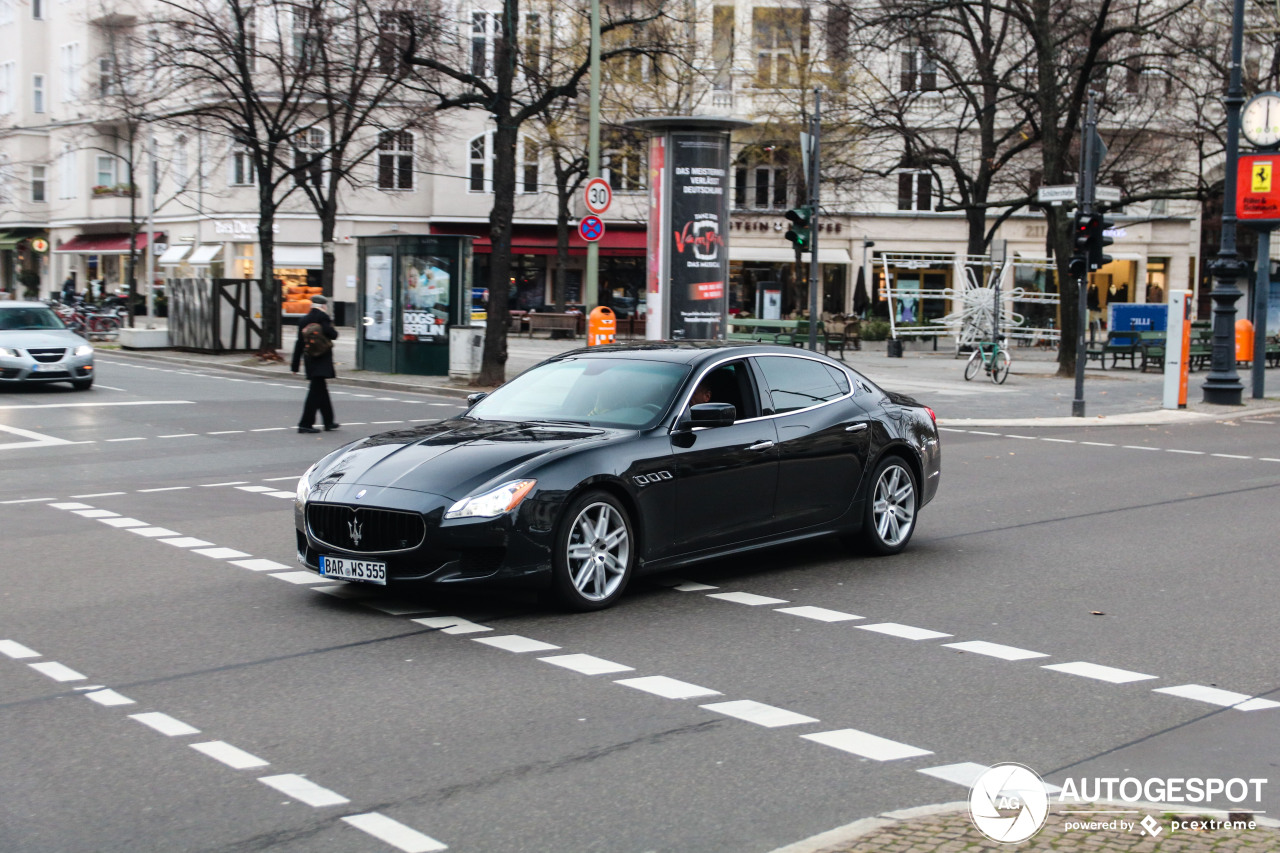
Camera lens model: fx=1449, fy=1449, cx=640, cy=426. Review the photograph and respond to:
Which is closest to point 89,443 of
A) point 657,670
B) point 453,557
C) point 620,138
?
point 453,557

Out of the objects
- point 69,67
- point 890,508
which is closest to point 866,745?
point 890,508

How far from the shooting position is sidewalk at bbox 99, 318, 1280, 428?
22.6m

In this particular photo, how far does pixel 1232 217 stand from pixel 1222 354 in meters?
2.38

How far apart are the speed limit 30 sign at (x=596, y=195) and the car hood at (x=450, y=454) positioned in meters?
14.2

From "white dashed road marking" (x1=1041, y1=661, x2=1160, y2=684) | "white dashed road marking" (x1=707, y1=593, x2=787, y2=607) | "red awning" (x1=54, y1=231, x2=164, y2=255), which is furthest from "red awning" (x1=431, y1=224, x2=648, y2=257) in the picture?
"white dashed road marking" (x1=1041, y1=661, x2=1160, y2=684)

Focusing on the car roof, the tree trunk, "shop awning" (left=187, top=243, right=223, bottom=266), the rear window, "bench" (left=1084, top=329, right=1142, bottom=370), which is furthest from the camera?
"shop awning" (left=187, top=243, right=223, bottom=266)

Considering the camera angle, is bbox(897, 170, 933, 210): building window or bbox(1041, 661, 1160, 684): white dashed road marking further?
bbox(897, 170, 933, 210): building window

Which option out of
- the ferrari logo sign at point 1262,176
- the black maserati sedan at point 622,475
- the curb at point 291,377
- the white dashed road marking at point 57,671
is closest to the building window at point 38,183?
the curb at point 291,377

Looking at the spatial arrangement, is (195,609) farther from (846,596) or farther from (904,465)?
(904,465)

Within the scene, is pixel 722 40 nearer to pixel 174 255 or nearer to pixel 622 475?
pixel 174 255

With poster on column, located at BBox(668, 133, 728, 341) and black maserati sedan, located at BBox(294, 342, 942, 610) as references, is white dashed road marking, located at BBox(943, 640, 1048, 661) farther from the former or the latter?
poster on column, located at BBox(668, 133, 728, 341)

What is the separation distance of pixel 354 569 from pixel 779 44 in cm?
4502

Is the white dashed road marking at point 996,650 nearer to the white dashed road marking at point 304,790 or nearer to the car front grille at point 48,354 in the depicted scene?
the white dashed road marking at point 304,790

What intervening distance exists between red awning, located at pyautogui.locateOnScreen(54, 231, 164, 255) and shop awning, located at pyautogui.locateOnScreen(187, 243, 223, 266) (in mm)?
4079
